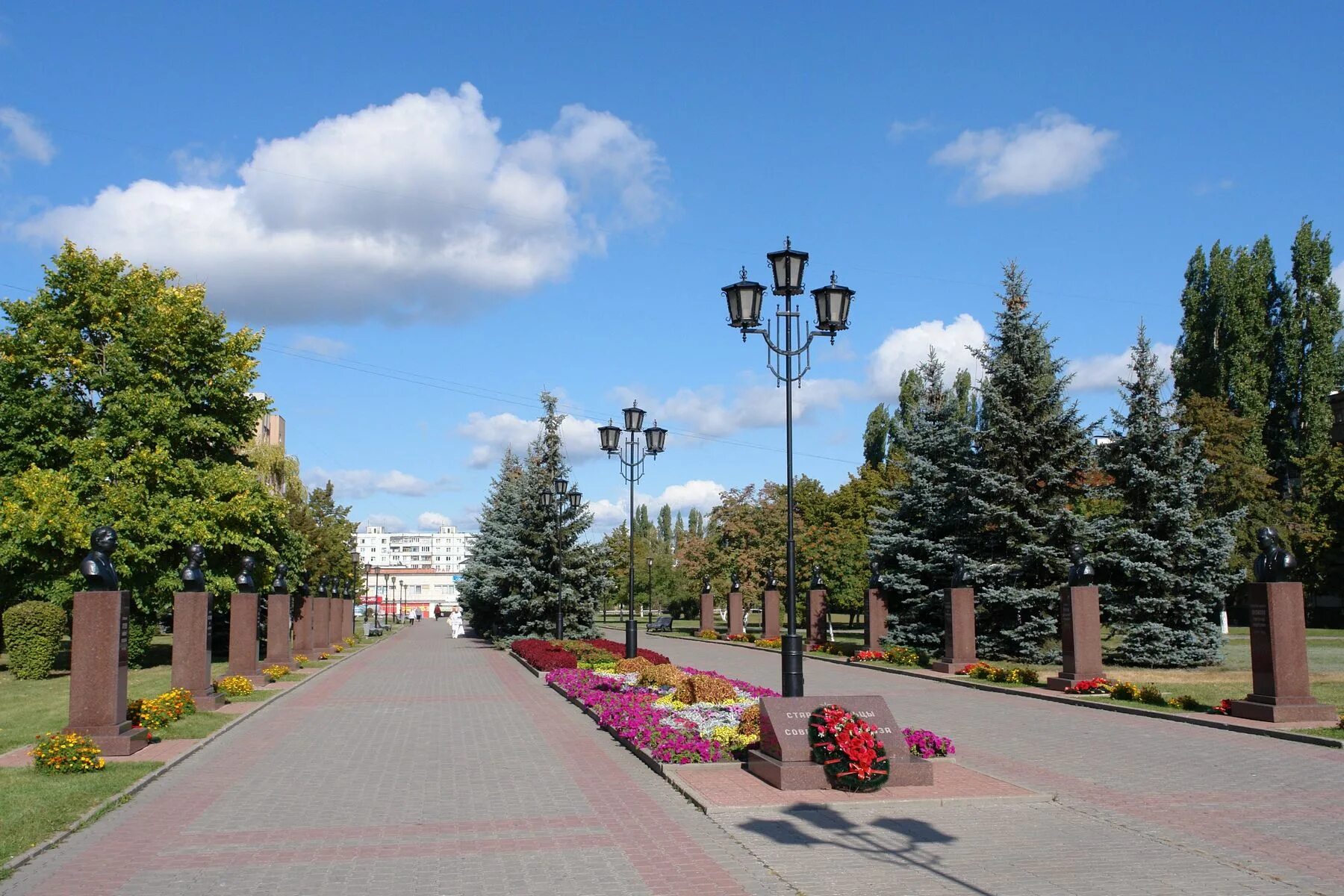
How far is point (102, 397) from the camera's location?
1141 inches

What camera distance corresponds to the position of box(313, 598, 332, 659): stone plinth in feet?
121

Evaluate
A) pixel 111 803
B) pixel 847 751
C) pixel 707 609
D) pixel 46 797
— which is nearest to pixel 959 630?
pixel 847 751

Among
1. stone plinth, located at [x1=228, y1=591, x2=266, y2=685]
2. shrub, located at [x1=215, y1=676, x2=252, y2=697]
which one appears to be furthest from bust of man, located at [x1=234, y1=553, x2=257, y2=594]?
shrub, located at [x1=215, y1=676, x2=252, y2=697]

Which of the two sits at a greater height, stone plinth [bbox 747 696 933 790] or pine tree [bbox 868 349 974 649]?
pine tree [bbox 868 349 974 649]

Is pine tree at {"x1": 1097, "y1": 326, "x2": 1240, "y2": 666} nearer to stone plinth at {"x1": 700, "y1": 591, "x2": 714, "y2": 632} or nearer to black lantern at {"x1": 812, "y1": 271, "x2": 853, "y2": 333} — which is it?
black lantern at {"x1": 812, "y1": 271, "x2": 853, "y2": 333}

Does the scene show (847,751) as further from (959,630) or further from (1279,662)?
(959,630)

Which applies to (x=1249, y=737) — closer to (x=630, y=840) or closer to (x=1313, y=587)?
(x=630, y=840)

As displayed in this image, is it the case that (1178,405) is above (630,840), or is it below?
above

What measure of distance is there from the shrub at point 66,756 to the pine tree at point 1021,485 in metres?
21.6

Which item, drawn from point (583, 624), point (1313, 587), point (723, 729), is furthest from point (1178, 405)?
point (723, 729)

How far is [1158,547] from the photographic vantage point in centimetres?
2552

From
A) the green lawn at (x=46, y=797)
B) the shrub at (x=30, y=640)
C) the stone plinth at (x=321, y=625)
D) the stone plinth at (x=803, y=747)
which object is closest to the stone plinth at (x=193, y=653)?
the green lawn at (x=46, y=797)

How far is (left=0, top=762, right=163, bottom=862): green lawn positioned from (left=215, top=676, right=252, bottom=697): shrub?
882cm

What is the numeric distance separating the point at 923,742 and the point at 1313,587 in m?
45.0
